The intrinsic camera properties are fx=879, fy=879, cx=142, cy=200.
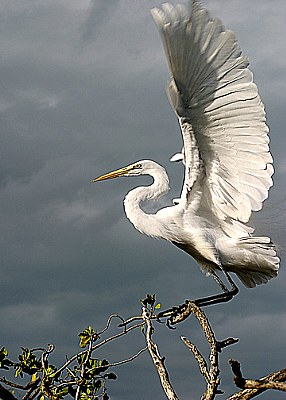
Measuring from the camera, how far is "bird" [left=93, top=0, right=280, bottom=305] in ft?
21.8

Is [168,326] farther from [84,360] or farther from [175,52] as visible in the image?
[175,52]

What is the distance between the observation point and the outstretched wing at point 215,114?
→ 21.5ft

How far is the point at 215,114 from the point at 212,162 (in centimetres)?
50

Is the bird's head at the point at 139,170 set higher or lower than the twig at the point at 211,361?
higher

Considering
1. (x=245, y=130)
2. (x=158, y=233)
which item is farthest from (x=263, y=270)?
(x=245, y=130)

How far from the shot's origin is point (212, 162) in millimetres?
7512

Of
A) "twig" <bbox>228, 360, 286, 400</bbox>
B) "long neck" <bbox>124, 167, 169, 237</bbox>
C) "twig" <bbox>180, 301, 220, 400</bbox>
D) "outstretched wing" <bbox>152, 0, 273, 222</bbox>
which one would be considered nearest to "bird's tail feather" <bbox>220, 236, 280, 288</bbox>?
"outstretched wing" <bbox>152, 0, 273, 222</bbox>

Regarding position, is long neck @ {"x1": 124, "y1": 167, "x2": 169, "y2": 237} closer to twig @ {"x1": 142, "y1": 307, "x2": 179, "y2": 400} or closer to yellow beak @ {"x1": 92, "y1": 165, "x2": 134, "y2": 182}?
A: yellow beak @ {"x1": 92, "y1": 165, "x2": 134, "y2": 182}

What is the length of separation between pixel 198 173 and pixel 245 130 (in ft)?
1.99

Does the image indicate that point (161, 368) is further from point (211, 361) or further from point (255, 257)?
point (255, 257)

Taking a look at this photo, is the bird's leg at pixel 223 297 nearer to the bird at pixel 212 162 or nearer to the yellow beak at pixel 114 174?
the bird at pixel 212 162

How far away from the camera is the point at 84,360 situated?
6.29m

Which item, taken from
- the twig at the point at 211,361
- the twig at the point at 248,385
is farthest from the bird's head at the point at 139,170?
the twig at the point at 248,385

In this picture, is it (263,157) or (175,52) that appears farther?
(263,157)
